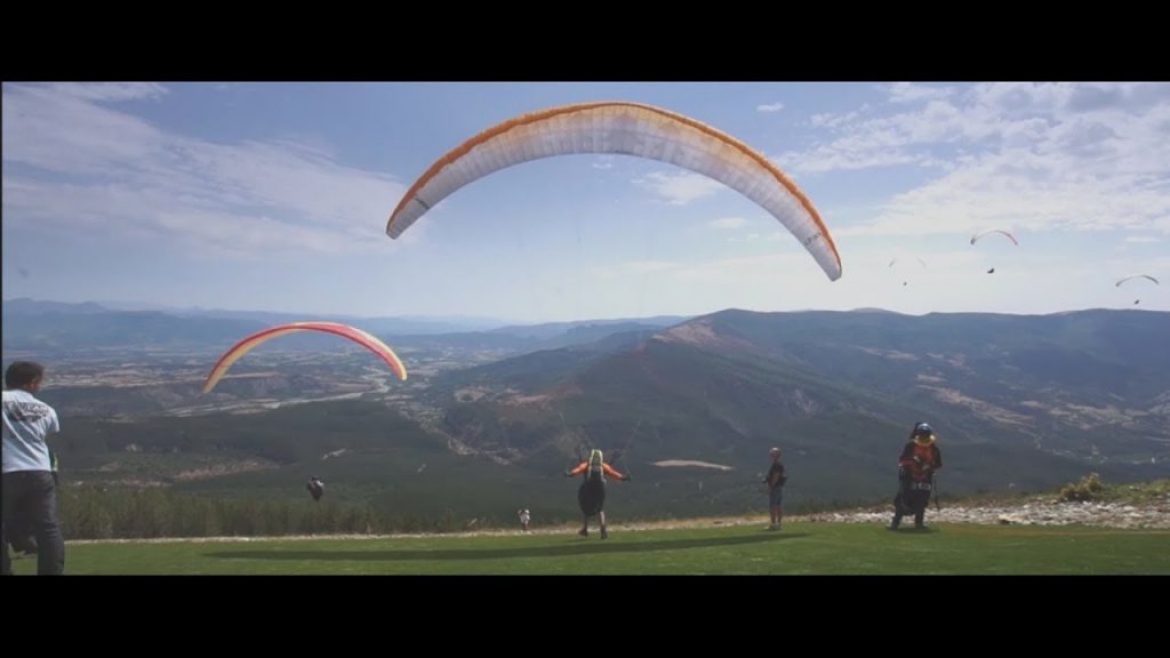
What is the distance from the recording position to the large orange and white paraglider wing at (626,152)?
8.49 meters

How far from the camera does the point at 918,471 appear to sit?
9.93 metres

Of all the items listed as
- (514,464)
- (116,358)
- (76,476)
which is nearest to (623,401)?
(514,464)

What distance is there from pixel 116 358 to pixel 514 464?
459ft

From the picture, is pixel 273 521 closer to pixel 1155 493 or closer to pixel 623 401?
pixel 1155 493

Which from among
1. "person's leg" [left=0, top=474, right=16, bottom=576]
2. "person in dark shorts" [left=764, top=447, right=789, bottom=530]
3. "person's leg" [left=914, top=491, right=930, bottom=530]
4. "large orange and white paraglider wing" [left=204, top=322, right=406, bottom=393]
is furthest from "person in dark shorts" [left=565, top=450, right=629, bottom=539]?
"person's leg" [left=0, top=474, right=16, bottom=576]

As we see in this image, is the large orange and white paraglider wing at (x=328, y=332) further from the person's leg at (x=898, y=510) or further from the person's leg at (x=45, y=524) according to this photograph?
the person's leg at (x=898, y=510)

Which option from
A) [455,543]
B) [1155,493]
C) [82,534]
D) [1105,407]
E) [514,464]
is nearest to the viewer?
[455,543]

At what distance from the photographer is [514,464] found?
3250 inches

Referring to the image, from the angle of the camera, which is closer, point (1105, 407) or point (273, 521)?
point (273, 521)

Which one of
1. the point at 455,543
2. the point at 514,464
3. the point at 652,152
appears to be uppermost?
the point at 652,152

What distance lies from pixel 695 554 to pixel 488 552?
2.86 m

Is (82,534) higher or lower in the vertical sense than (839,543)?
lower

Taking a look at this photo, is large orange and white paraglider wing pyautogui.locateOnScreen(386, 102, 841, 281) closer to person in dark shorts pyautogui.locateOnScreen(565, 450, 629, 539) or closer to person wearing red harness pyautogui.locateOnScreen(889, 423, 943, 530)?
person wearing red harness pyautogui.locateOnScreen(889, 423, 943, 530)

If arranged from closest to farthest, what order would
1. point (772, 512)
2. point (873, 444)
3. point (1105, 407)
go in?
point (772, 512), point (873, 444), point (1105, 407)
